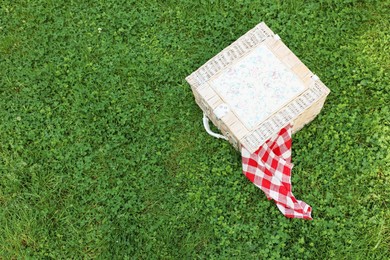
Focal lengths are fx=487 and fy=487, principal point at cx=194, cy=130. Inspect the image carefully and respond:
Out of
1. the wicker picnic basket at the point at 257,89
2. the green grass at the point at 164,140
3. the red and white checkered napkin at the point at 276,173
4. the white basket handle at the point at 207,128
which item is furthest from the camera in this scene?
the white basket handle at the point at 207,128

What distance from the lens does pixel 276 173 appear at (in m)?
4.59

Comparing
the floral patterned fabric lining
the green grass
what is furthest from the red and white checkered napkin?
the floral patterned fabric lining

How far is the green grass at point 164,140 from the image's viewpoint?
4.65 m

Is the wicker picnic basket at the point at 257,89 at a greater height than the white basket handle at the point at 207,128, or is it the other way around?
the wicker picnic basket at the point at 257,89

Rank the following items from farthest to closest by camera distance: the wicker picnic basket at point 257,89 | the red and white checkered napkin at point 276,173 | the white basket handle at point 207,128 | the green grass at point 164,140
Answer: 1. the white basket handle at point 207,128
2. the green grass at point 164,140
3. the red and white checkered napkin at point 276,173
4. the wicker picnic basket at point 257,89

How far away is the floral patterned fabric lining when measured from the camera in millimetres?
4336

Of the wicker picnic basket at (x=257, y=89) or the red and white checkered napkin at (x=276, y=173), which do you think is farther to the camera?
the red and white checkered napkin at (x=276, y=173)

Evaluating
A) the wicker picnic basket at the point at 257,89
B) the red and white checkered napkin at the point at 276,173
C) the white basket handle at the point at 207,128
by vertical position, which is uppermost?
the wicker picnic basket at the point at 257,89

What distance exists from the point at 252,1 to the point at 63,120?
7.95ft

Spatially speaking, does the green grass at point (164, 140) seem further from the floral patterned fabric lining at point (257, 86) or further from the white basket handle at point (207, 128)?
the floral patterned fabric lining at point (257, 86)

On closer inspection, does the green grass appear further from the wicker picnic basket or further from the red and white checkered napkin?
the wicker picnic basket

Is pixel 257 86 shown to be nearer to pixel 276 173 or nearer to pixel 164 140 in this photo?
pixel 276 173

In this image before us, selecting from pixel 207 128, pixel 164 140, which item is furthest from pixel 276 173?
pixel 164 140

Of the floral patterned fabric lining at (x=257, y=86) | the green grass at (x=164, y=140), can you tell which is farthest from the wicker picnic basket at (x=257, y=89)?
the green grass at (x=164, y=140)
